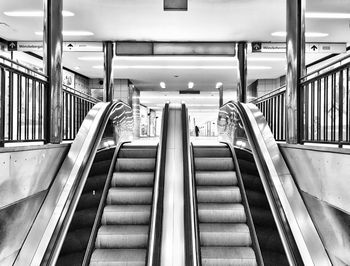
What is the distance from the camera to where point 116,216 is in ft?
14.4

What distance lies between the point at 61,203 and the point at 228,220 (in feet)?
7.24

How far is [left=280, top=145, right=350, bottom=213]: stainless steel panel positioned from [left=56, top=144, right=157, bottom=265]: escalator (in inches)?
77.8

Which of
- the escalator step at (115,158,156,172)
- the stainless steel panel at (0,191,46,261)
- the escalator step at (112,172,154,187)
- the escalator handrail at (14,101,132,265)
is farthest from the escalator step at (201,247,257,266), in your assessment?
the stainless steel panel at (0,191,46,261)

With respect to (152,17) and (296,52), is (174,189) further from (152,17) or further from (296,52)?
(152,17)

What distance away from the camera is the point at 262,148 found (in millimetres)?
4316

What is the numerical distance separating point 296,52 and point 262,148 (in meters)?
1.49

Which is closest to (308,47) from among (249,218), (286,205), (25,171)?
(249,218)

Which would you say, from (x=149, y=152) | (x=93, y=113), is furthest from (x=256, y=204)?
(x=93, y=113)

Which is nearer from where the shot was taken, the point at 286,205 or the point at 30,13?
the point at 286,205

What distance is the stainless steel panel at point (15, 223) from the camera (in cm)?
282

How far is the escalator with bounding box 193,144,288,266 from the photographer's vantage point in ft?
12.5

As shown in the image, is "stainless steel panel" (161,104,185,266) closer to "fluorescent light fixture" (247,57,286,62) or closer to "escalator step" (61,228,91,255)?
"escalator step" (61,228,91,255)

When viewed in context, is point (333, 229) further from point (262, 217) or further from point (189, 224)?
point (189, 224)

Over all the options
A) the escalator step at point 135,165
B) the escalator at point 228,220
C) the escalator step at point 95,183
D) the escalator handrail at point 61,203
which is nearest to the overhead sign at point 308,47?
the escalator at point 228,220
